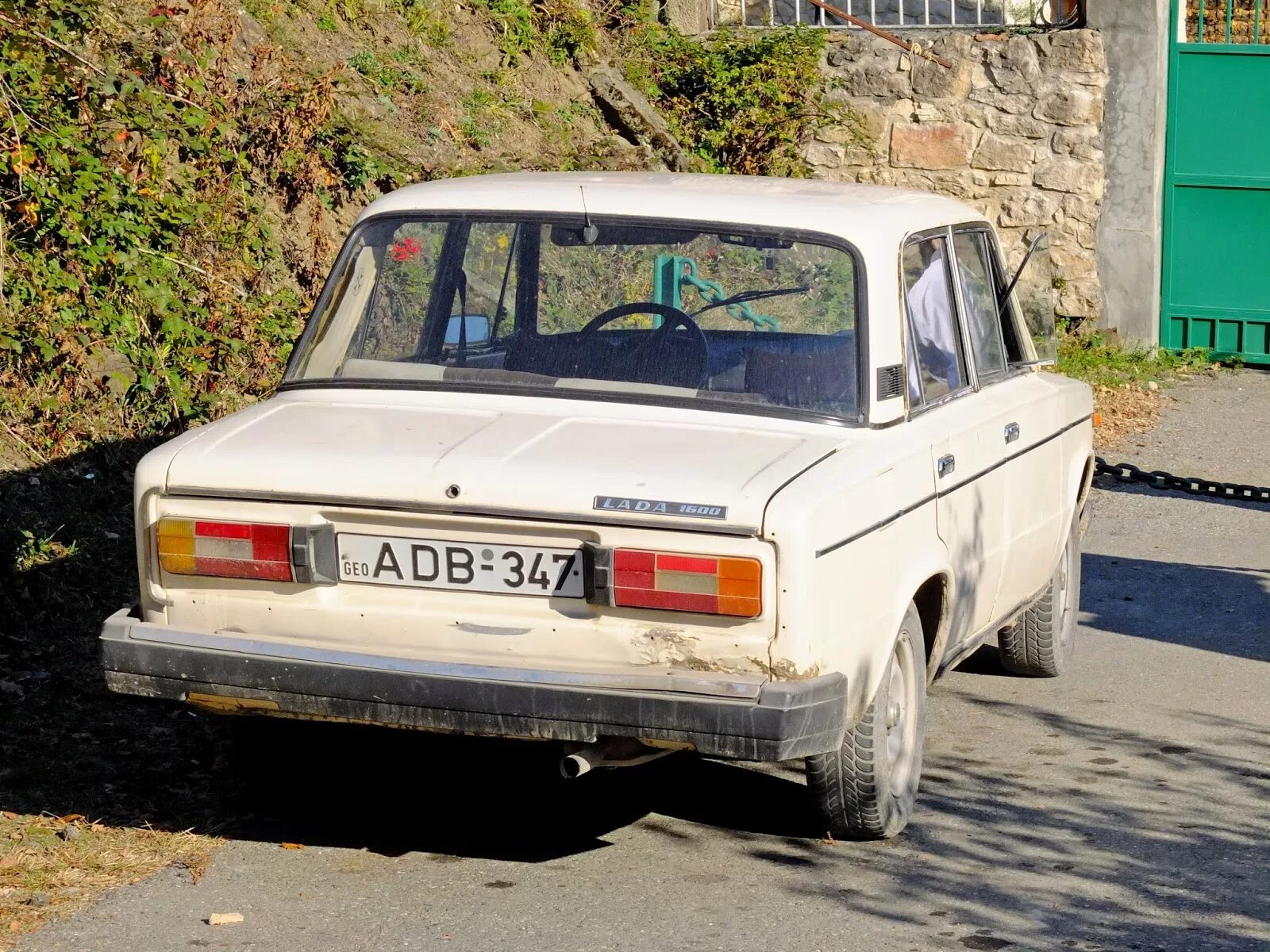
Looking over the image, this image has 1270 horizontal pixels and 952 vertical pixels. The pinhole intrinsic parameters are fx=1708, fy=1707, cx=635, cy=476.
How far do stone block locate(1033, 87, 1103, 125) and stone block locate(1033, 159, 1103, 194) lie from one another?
320 mm

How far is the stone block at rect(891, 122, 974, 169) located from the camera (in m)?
14.1

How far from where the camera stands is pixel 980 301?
5820 millimetres

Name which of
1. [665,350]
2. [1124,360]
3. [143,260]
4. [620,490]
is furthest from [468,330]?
[1124,360]

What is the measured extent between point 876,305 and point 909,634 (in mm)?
932

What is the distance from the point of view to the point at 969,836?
16.0ft

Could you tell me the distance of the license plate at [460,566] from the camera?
411cm

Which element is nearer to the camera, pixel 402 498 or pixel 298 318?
pixel 402 498

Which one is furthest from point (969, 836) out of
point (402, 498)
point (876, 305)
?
point (402, 498)

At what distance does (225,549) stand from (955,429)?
2136 mm

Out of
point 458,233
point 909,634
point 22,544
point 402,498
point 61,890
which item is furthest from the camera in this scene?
point 22,544

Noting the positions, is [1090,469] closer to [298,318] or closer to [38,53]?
[298,318]

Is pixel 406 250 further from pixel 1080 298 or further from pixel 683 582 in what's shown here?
pixel 1080 298

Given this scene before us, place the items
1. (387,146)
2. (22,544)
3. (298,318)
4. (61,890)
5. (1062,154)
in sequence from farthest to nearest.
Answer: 1. (1062,154)
2. (387,146)
3. (298,318)
4. (22,544)
5. (61,890)

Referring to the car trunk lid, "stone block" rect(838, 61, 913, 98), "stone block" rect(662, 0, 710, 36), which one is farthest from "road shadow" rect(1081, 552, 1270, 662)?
"stone block" rect(662, 0, 710, 36)
